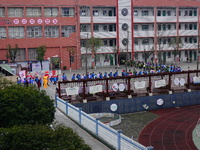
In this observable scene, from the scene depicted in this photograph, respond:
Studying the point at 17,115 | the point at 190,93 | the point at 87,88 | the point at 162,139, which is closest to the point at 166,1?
the point at 190,93

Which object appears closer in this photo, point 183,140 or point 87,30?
point 183,140

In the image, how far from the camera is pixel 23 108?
1073 centimetres

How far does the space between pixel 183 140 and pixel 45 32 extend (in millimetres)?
39947

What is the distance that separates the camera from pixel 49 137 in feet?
23.4

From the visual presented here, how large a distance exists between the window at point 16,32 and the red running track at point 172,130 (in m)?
34.6

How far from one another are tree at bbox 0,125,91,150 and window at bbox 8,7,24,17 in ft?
144

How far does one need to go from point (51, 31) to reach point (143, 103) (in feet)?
110

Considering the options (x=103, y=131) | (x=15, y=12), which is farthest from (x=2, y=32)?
(x=103, y=131)

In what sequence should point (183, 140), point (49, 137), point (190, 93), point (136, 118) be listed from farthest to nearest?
point (190, 93) → point (136, 118) → point (183, 140) → point (49, 137)

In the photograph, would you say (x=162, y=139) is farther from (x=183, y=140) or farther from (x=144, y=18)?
(x=144, y=18)

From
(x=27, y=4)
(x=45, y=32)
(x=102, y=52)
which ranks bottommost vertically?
(x=102, y=52)

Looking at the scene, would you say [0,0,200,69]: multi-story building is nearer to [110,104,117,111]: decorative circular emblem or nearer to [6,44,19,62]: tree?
[6,44,19,62]: tree

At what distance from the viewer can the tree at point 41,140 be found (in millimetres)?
6818

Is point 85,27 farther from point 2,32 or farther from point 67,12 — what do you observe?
point 2,32
